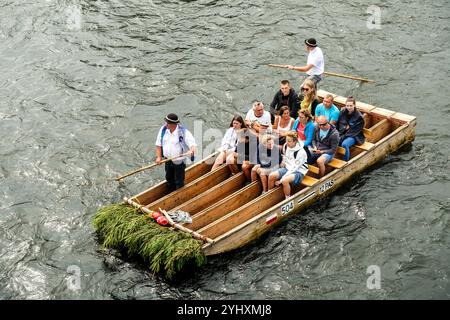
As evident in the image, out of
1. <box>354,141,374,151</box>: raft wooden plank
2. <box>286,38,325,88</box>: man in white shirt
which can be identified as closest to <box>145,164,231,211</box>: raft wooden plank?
<box>354,141,374,151</box>: raft wooden plank

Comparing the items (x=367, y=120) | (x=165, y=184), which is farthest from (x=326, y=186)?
(x=165, y=184)

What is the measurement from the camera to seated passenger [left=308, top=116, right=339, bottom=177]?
59.6 ft

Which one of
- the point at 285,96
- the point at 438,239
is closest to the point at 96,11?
the point at 285,96

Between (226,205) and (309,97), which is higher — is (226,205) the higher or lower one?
the lower one

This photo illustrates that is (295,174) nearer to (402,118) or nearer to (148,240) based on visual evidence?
(148,240)

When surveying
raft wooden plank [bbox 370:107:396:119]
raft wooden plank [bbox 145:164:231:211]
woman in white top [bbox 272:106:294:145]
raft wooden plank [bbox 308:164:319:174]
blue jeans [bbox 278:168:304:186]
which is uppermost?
woman in white top [bbox 272:106:294:145]

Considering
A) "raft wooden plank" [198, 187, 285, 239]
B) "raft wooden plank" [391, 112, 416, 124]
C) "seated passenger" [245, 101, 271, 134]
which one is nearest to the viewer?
"raft wooden plank" [198, 187, 285, 239]

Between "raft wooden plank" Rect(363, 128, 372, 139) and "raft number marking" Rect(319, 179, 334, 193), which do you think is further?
"raft wooden plank" Rect(363, 128, 372, 139)

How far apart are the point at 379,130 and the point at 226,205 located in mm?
5604

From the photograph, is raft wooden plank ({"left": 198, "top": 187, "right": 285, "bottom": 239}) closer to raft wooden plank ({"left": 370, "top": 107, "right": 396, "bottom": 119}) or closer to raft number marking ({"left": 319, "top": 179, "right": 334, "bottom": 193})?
raft number marking ({"left": 319, "top": 179, "right": 334, "bottom": 193})

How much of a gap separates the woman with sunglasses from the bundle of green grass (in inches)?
232

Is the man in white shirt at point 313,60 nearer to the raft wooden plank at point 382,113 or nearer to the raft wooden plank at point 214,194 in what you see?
the raft wooden plank at point 382,113

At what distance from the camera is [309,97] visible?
19.7 meters

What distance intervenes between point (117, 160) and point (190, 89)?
487 cm
